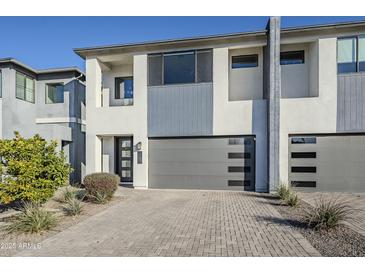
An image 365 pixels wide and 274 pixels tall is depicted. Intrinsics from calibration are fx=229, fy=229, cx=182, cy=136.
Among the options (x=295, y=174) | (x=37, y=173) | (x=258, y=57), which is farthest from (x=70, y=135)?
(x=295, y=174)

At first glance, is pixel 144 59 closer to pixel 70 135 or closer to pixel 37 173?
pixel 70 135

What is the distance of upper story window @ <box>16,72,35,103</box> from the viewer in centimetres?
1392

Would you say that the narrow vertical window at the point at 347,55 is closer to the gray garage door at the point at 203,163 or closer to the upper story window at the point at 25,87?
the gray garage door at the point at 203,163

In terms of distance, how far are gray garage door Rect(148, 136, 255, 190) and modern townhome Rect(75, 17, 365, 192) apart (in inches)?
1.9

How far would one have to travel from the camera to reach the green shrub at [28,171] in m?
6.36

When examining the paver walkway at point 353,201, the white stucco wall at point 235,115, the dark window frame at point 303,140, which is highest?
the white stucco wall at point 235,115

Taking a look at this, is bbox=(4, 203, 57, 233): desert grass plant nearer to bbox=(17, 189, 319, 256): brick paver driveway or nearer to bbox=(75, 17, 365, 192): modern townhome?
bbox=(17, 189, 319, 256): brick paver driveway

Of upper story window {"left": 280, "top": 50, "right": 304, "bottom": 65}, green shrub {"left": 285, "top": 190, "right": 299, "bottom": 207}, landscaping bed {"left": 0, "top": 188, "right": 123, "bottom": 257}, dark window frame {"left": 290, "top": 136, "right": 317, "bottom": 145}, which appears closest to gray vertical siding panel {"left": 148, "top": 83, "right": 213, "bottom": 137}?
dark window frame {"left": 290, "top": 136, "right": 317, "bottom": 145}

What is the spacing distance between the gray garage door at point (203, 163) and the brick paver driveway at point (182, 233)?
2696 millimetres

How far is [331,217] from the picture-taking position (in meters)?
5.23

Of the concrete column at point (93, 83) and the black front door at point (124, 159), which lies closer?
the concrete column at point (93, 83)

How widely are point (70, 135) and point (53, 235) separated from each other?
949 centimetres

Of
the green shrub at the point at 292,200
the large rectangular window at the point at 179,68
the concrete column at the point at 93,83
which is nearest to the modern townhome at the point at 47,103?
the concrete column at the point at 93,83

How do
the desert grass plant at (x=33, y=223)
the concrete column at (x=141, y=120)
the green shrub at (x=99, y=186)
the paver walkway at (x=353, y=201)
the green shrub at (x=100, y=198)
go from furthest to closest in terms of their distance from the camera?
the concrete column at (x=141, y=120), the green shrub at (x=99, y=186), the green shrub at (x=100, y=198), the paver walkway at (x=353, y=201), the desert grass plant at (x=33, y=223)
